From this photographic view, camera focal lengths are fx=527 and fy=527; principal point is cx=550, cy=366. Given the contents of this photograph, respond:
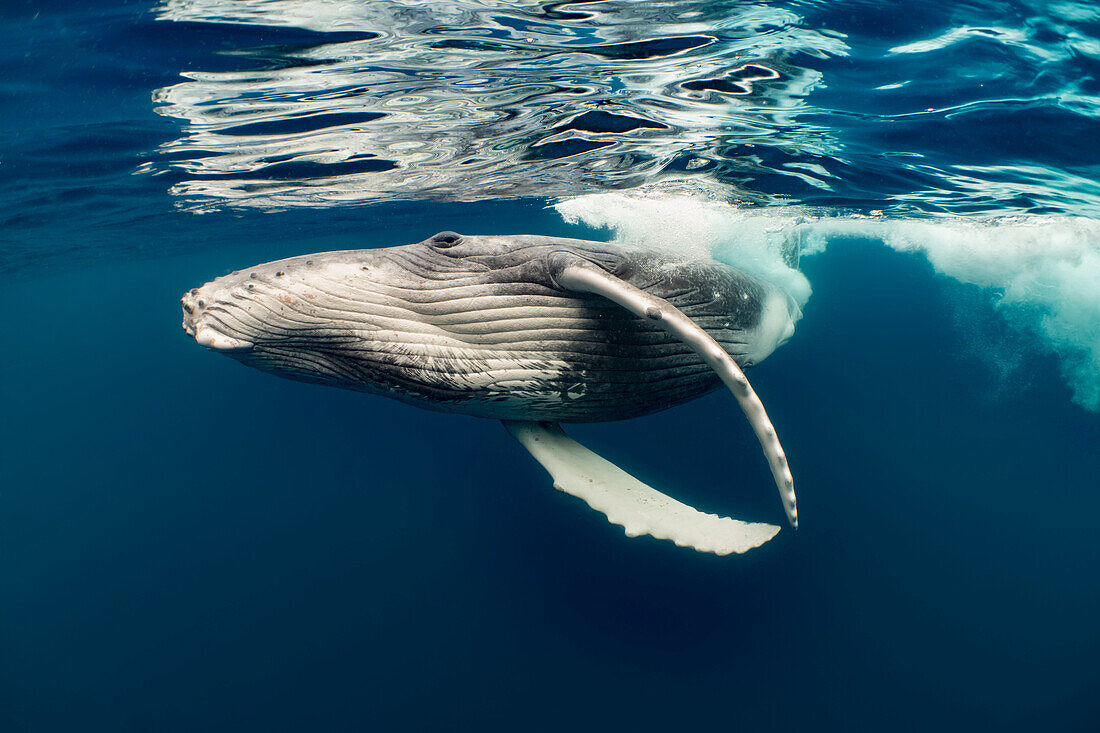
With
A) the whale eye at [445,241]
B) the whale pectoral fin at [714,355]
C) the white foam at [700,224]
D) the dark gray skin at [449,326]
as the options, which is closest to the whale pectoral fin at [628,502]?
the dark gray skin at [449,326]

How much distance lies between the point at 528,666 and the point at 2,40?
13980mm

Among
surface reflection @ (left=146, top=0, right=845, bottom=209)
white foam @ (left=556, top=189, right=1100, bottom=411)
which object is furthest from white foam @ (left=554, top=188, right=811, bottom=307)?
surface reflection @ (left=146, top=0, right=845, bottom=209)

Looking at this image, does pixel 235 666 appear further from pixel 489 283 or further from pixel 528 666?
pixel 489 283

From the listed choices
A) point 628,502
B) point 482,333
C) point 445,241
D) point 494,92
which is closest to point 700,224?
point 494,92

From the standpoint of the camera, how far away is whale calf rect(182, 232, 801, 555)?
3.07m

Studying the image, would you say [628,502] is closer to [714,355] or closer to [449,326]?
[714,355]

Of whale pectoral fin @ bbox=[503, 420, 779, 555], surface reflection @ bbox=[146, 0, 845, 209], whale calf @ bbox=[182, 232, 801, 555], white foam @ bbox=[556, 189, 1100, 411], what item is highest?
surface reflection @ bbox=[146, 0, 845, 209]

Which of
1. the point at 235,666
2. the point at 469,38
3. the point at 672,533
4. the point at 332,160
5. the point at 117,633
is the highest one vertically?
the point at 469,38

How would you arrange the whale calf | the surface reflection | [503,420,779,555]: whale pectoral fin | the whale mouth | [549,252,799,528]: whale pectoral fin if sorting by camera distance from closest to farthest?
[549,252,799,528]: whale pectoral fin → the whale mouth → the whale calf → [503,420,779,555]: whale pectoral fin → the surface reflection

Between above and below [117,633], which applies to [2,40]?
above

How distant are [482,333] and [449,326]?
210 mm

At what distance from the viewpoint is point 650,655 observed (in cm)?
1180

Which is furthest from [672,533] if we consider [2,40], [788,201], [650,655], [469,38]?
[788,201]

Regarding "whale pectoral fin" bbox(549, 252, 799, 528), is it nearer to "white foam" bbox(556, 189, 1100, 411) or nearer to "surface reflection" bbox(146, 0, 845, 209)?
"surface reflection" bbox(146, 0, 845, 209)
